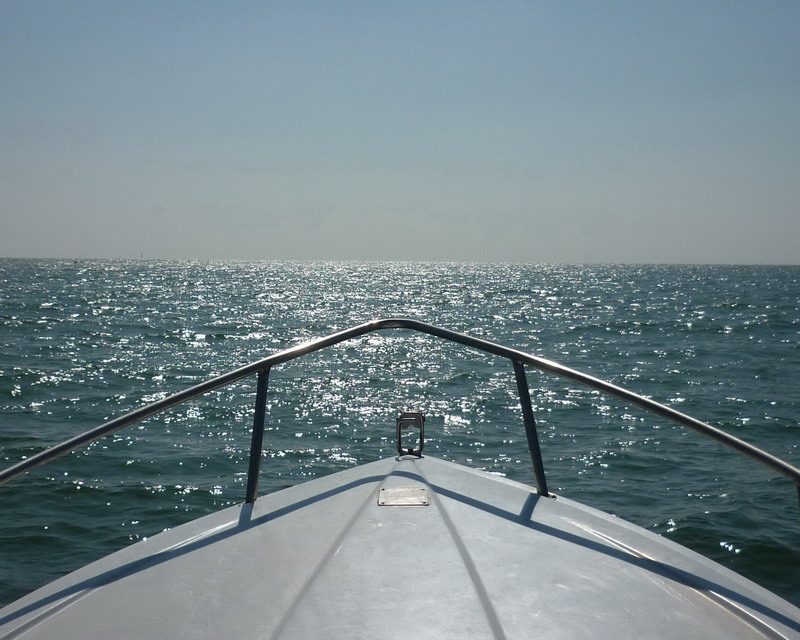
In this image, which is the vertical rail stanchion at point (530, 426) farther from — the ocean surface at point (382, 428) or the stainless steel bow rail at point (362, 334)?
the ocean surface at point (382, 428)

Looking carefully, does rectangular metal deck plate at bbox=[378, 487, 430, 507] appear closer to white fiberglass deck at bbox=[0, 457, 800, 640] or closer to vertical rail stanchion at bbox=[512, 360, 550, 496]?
white fiberglass deck at bbox=[0, 457, 800, 640]

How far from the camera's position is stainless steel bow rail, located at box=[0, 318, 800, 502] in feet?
7.41

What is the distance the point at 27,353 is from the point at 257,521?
19.0 m

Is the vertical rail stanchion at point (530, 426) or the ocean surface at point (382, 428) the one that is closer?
the vertical rail stanchion at point (530, 426)

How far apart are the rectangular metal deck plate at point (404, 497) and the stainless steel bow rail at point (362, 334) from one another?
1.47ft

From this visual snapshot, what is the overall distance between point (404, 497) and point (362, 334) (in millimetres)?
611

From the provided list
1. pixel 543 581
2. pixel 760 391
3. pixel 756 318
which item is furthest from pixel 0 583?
pixel 756 318

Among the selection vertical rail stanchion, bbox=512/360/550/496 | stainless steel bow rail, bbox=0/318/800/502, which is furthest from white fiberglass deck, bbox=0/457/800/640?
stainless steel bow rail, bbox=0/318/800/502

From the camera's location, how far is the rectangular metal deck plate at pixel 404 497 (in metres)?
2.77

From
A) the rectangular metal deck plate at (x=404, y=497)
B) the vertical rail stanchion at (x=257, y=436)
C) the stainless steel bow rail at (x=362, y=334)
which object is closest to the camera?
the stainless steel bow rail at (x=362, y=334)

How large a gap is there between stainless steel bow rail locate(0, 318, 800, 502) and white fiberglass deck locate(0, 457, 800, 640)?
0.29 metres

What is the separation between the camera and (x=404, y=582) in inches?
86.7

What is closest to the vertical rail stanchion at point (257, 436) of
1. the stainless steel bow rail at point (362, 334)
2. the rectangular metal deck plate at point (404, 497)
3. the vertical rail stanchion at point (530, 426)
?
the stainless steel bow rail at point (362, 334)

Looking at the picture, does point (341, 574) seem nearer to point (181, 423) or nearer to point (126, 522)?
point (126, 522)
